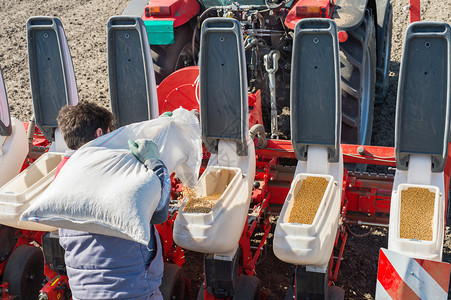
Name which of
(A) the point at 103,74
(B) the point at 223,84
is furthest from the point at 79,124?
(A) the point at 103,74

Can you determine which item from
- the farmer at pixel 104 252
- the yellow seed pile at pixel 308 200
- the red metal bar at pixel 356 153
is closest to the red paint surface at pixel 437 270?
the yellow seed pile at pixel 308 200

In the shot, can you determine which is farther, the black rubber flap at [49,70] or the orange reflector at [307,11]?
the orange reflector at [307,11]

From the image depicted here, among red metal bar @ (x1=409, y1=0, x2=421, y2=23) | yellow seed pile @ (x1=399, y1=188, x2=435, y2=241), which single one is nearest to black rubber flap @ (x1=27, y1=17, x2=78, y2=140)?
yellow seed pile @ (x1=399, y1=188, x2=435, y2=241)

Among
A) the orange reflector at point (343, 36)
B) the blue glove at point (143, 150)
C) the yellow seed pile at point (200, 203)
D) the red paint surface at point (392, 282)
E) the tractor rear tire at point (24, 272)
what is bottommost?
the tractor rear tire at point (24, 272)

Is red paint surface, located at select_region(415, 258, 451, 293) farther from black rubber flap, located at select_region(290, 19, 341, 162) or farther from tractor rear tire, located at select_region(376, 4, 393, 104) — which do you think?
tractor rear tire, located at select_region(376, 4, 393, 104)

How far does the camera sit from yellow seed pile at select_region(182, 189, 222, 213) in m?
3.10

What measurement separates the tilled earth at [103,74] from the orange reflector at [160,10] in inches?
71.9

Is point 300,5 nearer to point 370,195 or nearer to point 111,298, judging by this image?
point 370,195

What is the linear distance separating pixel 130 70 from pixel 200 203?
1.06m

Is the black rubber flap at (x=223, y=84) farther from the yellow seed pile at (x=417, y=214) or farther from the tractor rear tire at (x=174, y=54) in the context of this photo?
the tractor rear tire at (x=174, y=54)

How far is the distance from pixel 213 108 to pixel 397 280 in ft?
4.53

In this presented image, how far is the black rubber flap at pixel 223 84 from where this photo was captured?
3326 mm

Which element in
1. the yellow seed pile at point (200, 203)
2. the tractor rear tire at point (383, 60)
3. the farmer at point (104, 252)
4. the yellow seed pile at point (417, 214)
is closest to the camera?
the farmer at point (104, 252)

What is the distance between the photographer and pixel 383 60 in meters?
5.66
